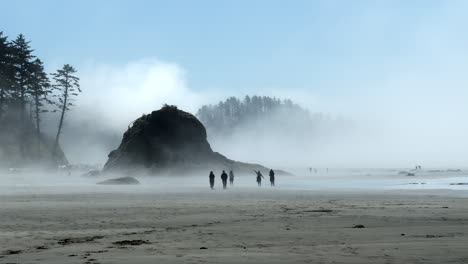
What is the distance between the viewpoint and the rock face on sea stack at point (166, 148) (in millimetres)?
69875

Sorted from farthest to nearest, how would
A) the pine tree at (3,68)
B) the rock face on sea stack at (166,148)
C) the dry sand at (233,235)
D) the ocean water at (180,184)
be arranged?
the pine tree at (3,68) < the rock face on sea stack at (166,148) < the ocean water at (180,184) < the dry sand at (233,235)

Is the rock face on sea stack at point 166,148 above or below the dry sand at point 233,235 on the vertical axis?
above

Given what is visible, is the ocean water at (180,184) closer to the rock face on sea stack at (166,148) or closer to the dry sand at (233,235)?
the rock face on sea stack at (166,148)

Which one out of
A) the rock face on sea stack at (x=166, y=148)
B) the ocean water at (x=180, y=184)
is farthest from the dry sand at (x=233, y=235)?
the rock face on sea stack at (x=166, y=148)

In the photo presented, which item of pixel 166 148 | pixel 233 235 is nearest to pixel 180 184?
pixel 166 148

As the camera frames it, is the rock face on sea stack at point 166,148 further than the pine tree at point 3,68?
No

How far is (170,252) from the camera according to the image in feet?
37.1

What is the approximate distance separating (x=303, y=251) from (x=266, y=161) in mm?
188210

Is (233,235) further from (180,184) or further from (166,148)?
(166,148)

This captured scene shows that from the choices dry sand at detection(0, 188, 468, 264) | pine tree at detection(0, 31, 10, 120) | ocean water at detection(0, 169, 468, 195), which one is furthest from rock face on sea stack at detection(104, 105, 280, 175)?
dry sand at detection(0, 188, 468, 264)

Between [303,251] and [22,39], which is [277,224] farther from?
[22,39]

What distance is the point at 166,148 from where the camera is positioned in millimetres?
70688

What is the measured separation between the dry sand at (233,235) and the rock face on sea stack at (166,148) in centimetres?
4711

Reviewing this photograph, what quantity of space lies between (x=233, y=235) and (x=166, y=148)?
57.1 m
